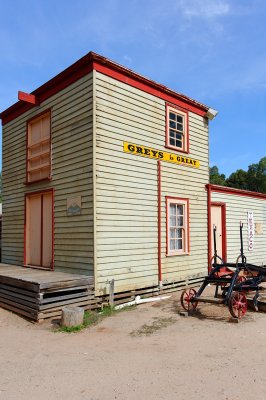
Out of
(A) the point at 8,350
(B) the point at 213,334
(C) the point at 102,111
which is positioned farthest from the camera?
(C) the point at 102,111

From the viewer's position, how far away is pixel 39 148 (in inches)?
453

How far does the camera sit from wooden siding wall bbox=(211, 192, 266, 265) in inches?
551

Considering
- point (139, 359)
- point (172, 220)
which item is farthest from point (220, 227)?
point (139, 359)

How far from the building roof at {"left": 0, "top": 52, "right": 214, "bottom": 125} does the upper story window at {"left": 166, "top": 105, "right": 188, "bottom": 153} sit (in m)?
0.31

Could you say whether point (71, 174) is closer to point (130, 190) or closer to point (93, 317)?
point (130, 190)

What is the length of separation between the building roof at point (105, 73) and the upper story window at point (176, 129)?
1.03ft

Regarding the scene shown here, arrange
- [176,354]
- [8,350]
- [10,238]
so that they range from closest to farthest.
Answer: [176,354]
[8,350]
[10,238]

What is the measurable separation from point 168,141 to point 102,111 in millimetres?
2806

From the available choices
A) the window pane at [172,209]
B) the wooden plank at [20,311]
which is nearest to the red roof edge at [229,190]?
the window pane at [172,209]

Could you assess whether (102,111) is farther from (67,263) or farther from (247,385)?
(247,385)

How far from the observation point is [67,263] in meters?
9.70

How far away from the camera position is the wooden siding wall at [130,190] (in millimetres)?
9234

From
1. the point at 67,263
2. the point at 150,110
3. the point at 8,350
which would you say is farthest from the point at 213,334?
the point at 150,110

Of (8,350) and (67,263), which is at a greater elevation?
(67,263)
